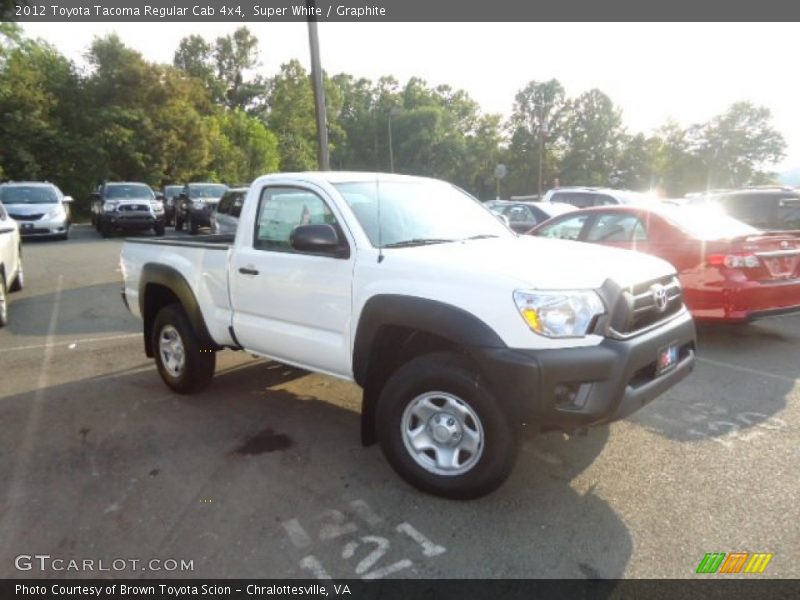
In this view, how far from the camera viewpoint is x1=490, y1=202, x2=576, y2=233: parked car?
10695mm

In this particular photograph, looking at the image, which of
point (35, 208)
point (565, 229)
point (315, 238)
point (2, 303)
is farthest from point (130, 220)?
point (315, 238)

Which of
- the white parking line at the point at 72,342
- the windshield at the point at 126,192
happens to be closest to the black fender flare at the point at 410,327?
the white parking line at the point at 72,342

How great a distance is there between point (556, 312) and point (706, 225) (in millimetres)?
4181

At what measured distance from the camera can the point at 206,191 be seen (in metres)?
19.2

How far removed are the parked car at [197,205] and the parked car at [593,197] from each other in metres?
10.5

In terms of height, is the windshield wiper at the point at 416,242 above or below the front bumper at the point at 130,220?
above

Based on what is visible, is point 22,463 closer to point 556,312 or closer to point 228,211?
point 556,312

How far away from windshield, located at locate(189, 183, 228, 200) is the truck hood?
16919mm

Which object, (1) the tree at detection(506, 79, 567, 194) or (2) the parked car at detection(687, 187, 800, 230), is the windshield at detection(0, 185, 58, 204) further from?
(1) the tree at detection(506, 79, 567, 194)

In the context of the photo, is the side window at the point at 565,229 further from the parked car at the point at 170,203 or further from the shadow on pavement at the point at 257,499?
the parked car at the point at 170,203

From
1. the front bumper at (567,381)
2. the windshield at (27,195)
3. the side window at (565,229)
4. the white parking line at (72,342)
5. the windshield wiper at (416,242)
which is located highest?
the windshield at (27,195)

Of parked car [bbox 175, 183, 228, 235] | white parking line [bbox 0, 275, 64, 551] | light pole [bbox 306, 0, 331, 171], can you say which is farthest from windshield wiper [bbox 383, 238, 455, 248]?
parked car [bbox 175, 183, 228, 235]

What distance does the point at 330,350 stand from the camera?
3.55 m

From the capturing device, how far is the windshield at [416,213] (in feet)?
11.6
